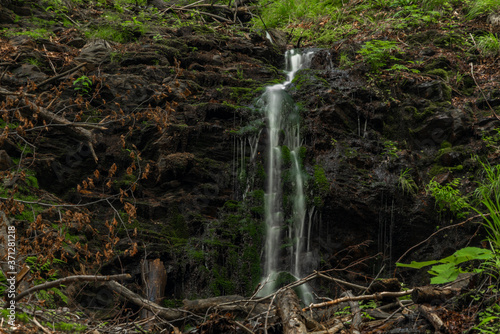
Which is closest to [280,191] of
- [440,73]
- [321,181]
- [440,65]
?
[321,181]

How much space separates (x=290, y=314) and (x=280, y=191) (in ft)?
12.3

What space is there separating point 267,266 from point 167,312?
277 centimetres

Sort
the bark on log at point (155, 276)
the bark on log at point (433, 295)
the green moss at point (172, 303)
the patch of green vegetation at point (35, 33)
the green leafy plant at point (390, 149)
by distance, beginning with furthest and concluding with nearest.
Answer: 1. the patch of green vegetation at point (35, 33)
2. the green leafy plant at point (390, 149)
3. the green moss at point (172, 303)
4. the bark on log at point (155, 276)
5. the bark on log at point (433, 295)

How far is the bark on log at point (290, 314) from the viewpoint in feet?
10.5

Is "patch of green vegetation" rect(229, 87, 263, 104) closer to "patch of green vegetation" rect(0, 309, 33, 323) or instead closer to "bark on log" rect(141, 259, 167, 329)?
"bark on log" rect(141, 259, 167, 329)

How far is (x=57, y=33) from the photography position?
9.60 meters

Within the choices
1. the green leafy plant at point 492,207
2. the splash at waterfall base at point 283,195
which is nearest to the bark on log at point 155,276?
the splash at waterfall base at point 283,195

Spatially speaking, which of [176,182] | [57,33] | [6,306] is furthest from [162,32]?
[6,306]

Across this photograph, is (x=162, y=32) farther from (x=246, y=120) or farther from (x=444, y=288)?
(x=444, y=288)

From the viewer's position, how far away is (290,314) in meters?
3.39

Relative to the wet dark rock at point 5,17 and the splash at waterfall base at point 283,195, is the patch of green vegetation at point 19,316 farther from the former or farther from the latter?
the wet dark rock at point 5,17

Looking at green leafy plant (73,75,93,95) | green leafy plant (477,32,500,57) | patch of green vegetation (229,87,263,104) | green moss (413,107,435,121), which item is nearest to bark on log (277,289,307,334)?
patch of green vegetation (229,87,263,104)

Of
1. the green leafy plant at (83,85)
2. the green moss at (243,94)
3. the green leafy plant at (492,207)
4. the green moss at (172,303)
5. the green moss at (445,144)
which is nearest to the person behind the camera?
the green leafy plant at (492,207)

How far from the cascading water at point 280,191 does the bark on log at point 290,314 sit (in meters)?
2.22
